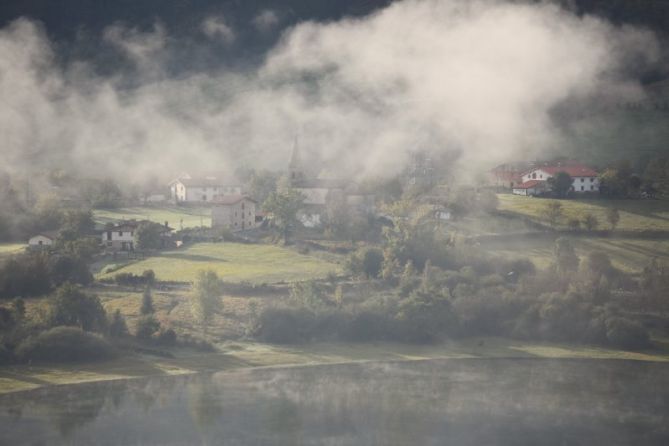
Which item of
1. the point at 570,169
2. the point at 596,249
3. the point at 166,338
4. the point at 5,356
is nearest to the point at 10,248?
the point at 5,356

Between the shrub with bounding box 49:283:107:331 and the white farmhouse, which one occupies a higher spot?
the white farmhouse

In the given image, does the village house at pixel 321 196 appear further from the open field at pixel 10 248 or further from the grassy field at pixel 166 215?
the open field at pixel 10 248

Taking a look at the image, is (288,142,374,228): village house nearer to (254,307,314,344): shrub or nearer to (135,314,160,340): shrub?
(254,307,314,344): shrub

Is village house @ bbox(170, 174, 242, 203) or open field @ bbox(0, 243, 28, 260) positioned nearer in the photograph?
open field @ bbox(0, 243, 28, 260)

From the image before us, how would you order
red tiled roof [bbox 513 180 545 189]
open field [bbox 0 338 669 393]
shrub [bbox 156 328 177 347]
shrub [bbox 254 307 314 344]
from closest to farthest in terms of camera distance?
open field [bbox 0 338 669 393]
shrub [bbox 156 328 177 347]
shrub [bbox 254 307 314 344]
red tiled roof [bbox 513 180 545 189]

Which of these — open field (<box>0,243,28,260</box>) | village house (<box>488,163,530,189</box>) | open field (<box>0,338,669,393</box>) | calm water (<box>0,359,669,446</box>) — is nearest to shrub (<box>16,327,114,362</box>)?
open field (<box>0,338,669,393</box>)

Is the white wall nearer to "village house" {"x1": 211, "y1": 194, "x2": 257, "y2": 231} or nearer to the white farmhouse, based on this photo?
"village house" {"x1": 211, "y1": 194, "x2": 257, "y2": 231}

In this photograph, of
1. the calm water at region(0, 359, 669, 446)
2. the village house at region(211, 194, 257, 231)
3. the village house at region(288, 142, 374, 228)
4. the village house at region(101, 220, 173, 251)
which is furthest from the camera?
the village house at region(288, 142, 374, 228)

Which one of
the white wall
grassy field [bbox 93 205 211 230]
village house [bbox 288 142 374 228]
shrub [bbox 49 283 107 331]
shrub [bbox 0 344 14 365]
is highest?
village house [bbox 288 142 374 228]
